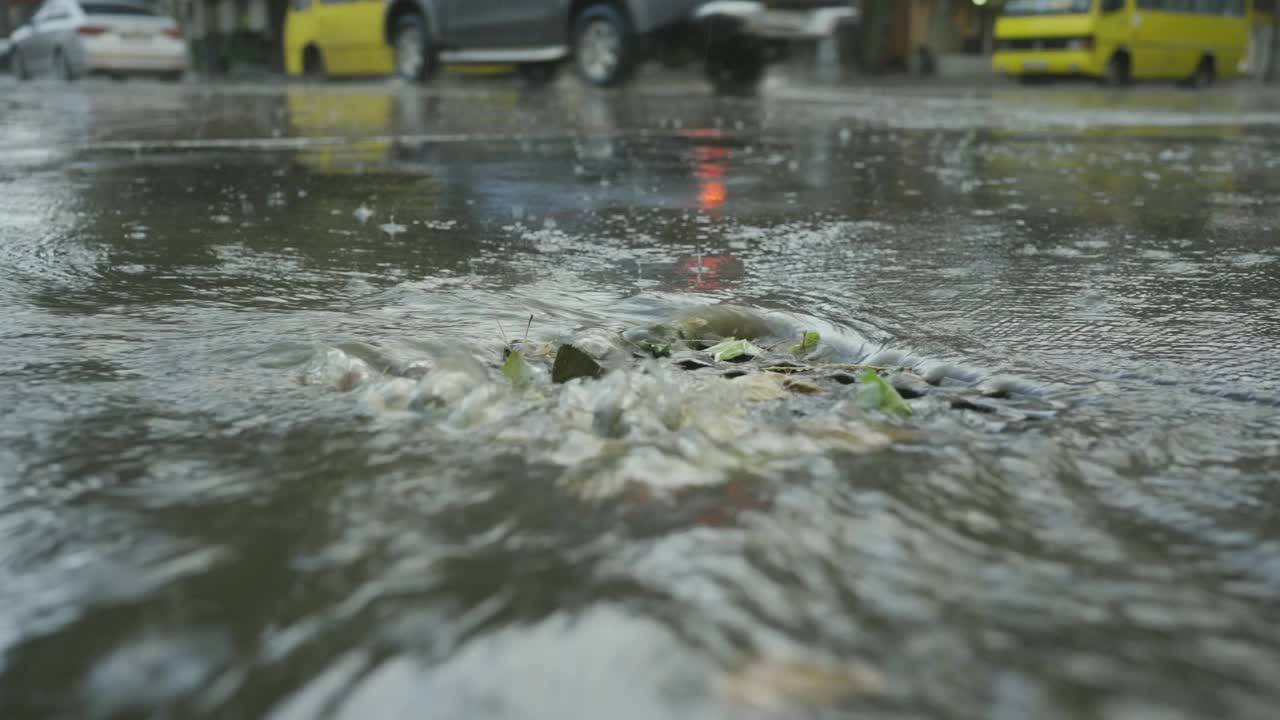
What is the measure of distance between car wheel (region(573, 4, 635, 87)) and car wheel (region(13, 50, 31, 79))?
1218 centimetres

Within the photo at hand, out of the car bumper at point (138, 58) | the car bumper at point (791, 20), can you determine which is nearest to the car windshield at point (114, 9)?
the car bumper at point (138, 58)

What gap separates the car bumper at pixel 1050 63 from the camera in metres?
15.9

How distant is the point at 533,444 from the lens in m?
1.26

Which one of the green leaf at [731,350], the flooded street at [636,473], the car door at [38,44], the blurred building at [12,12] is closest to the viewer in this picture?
the flooded street at [636,473]

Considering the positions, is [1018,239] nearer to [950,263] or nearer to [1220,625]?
[950,263]

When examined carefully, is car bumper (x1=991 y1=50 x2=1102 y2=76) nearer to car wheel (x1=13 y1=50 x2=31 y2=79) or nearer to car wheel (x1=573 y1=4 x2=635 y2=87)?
car wheel (x1=573 y1=4 x2=635 y2=87)

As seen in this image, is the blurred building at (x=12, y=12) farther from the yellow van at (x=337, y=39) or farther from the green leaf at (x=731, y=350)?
the green leaf at (x=731, y=350)

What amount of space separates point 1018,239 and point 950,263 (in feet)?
1.35

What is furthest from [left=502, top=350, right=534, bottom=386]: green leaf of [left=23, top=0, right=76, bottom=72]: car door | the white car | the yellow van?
[left=23, top=0, right=76, bottom=72]: car door

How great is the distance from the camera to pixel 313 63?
1659cm

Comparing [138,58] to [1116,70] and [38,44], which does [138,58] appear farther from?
[1116,70]

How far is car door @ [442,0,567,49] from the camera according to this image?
11.4m

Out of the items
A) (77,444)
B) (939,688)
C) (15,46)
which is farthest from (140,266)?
(15,46)

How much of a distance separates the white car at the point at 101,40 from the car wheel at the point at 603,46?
373 inches
